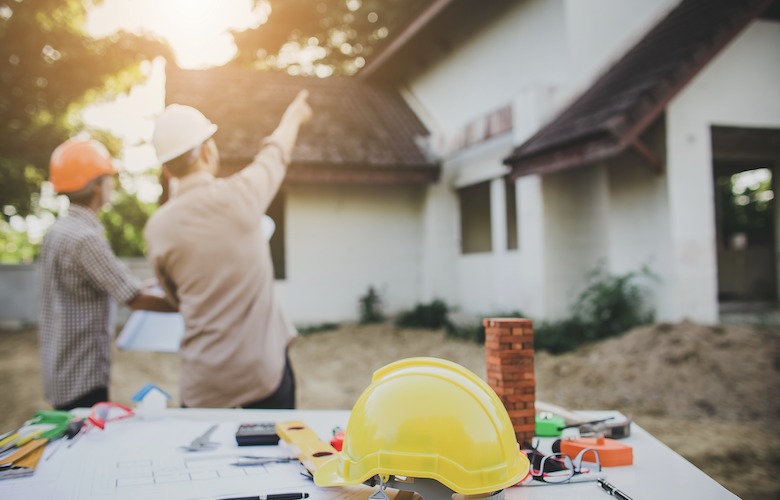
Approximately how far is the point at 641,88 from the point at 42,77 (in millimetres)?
12548

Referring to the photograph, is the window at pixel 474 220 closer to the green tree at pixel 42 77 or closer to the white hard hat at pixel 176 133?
the green tree at pixel 42 77

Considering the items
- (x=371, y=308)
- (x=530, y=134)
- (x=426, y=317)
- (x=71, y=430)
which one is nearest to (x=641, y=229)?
(x=530, y=134)

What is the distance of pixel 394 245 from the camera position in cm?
1097

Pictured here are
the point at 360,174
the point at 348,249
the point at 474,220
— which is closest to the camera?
the point at 360,174

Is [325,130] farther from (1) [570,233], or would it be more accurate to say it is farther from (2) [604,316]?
(2) [604,316]

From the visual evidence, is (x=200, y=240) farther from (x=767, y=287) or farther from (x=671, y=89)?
(x=767, y=287)

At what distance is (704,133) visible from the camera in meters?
6.65

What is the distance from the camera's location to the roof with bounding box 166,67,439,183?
977 centimetres

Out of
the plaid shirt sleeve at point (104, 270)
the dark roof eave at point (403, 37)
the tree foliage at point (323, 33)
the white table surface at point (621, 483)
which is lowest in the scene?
the white table surface at point (621, 483)

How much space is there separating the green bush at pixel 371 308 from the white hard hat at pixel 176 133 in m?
8.34

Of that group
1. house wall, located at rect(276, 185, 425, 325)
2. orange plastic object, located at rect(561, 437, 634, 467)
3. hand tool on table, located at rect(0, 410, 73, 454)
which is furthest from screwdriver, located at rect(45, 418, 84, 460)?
house wall, located at rect(276, 185, 425, 325)

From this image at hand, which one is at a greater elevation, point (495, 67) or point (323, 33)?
point (323, 33)

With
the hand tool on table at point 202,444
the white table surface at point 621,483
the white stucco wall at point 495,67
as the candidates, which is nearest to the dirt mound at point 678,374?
the white stucco wall at point 495,67

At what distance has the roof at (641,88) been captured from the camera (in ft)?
20.0
